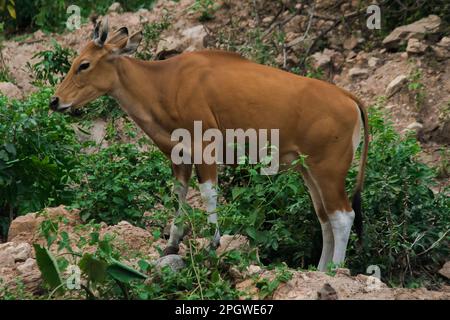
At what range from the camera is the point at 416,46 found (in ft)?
44.0

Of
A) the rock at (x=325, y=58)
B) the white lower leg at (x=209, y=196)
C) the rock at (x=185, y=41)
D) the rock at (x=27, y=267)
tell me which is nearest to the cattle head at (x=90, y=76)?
the white lower leg at (x=209, y=196)

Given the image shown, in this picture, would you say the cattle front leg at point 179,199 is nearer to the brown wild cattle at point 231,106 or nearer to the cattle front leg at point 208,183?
the brown wild cattle at point 231,106

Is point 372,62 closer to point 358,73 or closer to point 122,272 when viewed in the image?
point 358,73

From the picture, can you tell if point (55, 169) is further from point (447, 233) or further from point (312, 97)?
point (447, 233)

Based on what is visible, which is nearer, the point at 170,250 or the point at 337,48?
the point at 170,250

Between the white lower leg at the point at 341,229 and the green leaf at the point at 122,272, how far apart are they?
8.53 feet

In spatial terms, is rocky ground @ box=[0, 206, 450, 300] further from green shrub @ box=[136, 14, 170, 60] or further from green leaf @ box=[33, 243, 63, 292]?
green shrub @ box=[136, 14, 170, 60]

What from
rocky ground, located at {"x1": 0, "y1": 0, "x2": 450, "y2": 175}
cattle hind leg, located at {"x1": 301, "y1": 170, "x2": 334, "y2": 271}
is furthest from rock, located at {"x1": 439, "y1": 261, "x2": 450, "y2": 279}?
rocky ground, located at {"x1": 0, "y1": 0, "x2": 450, "y2": 175}

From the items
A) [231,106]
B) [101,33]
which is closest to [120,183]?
[231,106]

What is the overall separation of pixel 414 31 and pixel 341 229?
4881 millimetres

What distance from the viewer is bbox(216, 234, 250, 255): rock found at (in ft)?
28.0

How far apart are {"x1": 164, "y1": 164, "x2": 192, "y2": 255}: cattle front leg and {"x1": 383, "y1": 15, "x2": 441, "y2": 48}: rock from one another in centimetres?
520
